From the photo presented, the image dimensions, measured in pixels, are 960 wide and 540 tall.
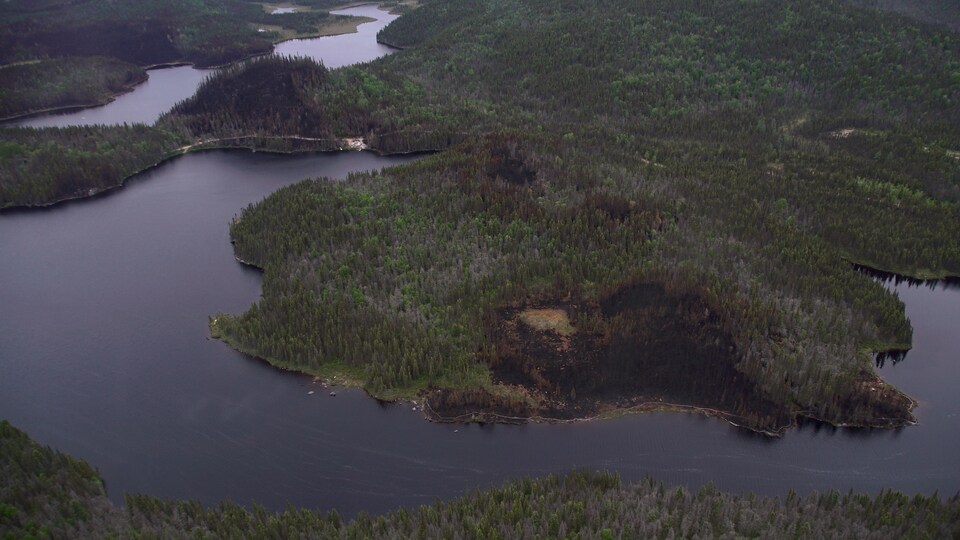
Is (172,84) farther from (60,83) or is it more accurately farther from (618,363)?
(618,363)

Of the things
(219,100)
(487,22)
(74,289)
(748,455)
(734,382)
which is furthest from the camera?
(487,22)

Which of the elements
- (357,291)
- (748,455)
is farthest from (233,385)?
(748,455)

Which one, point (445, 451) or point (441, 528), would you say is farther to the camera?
point (445, 451)

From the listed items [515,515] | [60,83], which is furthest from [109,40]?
[515,515]

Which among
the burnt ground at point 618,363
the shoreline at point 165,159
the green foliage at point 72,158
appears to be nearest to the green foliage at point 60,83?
the green foliage at point 72,158

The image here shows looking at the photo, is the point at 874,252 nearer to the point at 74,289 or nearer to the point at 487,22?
the point at 74,289

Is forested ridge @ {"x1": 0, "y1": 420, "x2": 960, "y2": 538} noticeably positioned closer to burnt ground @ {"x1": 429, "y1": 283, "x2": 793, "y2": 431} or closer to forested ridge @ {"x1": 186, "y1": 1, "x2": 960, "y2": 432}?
burnt ground @ {"x1": 429, "y1": 283, "x2": 793, "y2": 431}

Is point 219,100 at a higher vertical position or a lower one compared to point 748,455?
higher

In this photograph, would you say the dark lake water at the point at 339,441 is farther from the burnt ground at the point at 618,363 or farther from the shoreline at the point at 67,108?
the shoreline at the point at 67,108
